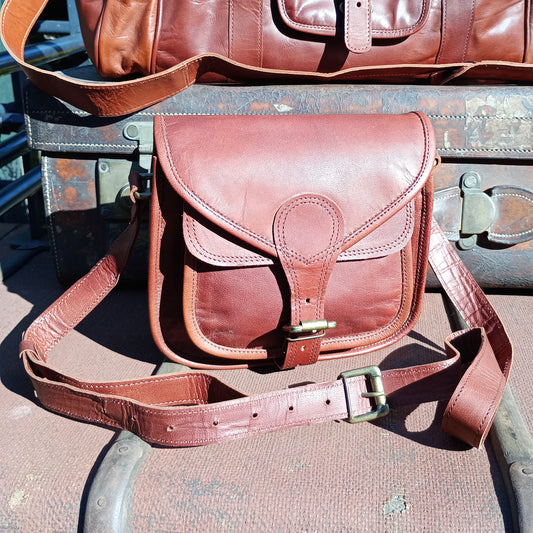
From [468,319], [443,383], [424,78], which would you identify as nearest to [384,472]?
[443,383]

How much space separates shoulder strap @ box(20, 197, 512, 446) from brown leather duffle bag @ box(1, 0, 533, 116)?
1.03ft

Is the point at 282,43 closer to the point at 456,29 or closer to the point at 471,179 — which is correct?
the point at 456,29

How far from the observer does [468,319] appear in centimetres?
103

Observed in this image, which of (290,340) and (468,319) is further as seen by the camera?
(468,319)

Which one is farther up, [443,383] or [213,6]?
[213,6]

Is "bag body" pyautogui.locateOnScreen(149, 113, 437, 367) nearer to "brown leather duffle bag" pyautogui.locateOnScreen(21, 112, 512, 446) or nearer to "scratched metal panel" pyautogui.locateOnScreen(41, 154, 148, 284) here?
"brown leather duffle bag" pyautogui.locateOnScreen(21, 112, 512, 446)

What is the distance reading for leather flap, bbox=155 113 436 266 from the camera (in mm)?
883

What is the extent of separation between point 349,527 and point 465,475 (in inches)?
6.9

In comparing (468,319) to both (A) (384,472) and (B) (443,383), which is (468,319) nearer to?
(B) (443,383)

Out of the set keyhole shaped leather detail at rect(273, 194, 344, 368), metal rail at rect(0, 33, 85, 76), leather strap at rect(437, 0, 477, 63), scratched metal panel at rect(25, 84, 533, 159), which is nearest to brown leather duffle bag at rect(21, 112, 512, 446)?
keyhole shaped leather detail at rect(273, 194, 344, 368)

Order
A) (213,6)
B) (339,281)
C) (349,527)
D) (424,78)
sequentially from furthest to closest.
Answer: (424,78) → (213,6) → (339,281) → (349,527)

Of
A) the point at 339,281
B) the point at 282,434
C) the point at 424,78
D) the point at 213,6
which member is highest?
the point at 213,6

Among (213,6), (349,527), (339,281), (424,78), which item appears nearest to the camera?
(349,527)

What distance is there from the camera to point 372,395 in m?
0.87
